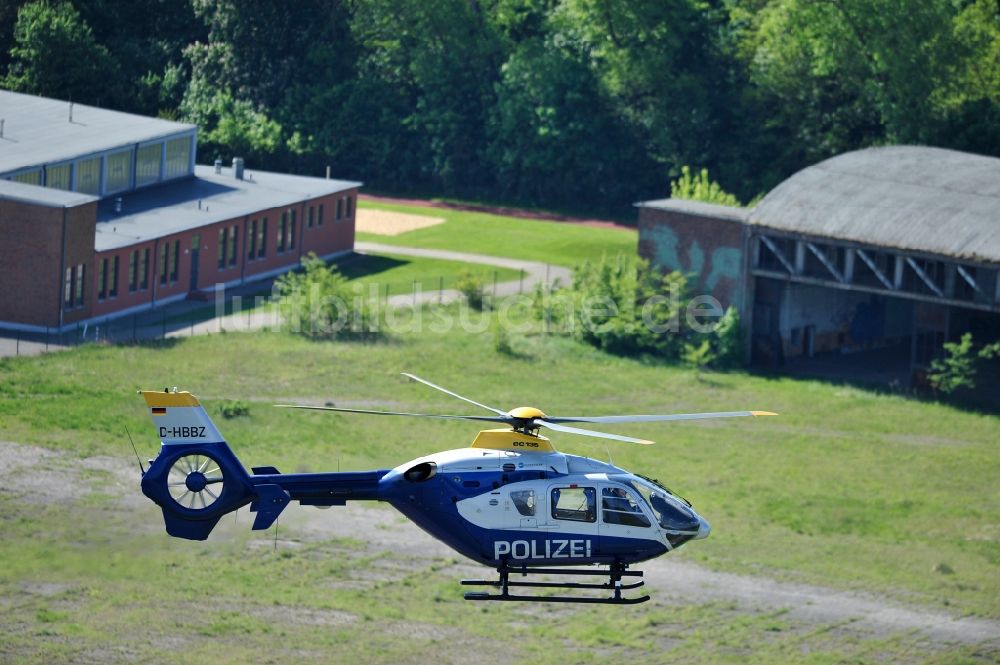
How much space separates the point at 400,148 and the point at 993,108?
4053 cm

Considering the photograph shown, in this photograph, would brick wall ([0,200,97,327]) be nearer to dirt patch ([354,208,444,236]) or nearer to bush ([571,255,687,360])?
bush ([571,255,687,360])

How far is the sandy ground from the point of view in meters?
57.2

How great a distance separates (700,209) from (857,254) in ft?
31.1

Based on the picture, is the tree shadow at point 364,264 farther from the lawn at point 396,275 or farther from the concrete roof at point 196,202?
the concrete roof at point 196,202

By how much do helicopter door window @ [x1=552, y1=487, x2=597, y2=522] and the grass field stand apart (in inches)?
480

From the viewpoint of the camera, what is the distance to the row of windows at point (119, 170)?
93.2m

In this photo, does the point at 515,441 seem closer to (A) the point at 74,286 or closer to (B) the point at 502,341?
(B) the point at 502,341

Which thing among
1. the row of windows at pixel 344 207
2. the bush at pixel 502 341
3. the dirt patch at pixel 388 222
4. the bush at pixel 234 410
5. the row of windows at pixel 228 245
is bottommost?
the bush at pixel 234 410

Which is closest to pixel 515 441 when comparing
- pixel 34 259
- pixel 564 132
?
pixel 34 259

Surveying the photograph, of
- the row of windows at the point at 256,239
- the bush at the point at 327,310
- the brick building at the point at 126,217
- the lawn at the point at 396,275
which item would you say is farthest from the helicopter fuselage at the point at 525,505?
the row of windows at the point at 256,239

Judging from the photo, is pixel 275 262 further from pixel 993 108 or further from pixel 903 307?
pixel 993 108

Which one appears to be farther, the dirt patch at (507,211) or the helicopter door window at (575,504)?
the dirt patch at (507,211)

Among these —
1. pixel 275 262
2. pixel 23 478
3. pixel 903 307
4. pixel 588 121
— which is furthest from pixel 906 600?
pixel 588 121

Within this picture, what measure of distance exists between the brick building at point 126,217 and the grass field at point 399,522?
7.21 m
